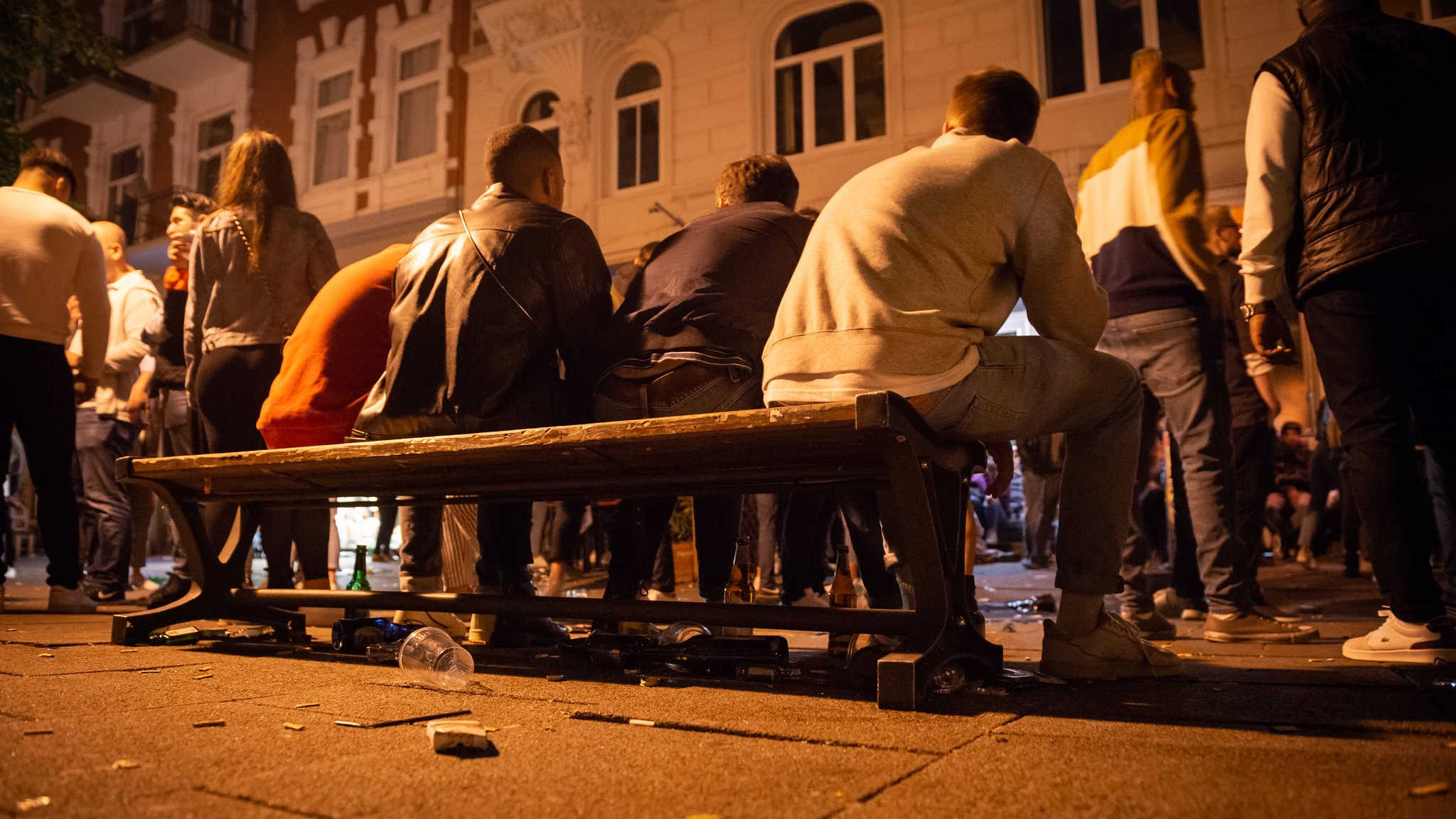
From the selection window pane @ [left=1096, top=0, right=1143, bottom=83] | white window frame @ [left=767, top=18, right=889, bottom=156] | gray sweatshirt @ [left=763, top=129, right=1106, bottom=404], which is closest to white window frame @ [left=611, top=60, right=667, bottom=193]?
white window frame @ [left=767, top=18, right=889, bottom=156]

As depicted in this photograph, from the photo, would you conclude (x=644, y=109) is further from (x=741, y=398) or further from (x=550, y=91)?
(x=741, y=398)

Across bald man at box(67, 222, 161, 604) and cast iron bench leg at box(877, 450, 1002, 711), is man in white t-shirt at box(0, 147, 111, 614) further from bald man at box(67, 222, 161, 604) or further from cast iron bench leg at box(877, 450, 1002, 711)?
cast iron bench leg at box(877, 450, 1002, 711)

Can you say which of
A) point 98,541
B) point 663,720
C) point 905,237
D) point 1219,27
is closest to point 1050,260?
point 905,237

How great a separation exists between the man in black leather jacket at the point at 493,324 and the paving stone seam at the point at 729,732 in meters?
1.39

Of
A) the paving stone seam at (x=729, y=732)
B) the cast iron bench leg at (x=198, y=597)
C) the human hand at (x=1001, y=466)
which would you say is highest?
the human hand at (x=1001, y=466)

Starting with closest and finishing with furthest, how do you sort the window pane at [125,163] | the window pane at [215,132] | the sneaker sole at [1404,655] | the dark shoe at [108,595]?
the sneaker sole at [1404,655] < the dark shoe at [108,595] < the window pane at [215,132] < the window pane at [125,163]

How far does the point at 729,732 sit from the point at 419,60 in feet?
60.6

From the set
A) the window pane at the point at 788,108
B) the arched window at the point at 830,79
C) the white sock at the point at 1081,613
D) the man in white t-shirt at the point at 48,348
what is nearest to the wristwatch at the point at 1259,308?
the white sock at the point at 1081,613

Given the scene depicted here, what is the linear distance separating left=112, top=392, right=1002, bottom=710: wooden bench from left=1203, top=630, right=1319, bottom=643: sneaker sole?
1.49 metres

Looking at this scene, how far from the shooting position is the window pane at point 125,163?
21.9 meters

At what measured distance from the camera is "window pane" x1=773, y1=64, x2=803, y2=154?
14.7m

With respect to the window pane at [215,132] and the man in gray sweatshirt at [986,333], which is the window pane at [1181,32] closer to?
the man in gray sweatshirt at [986,333]

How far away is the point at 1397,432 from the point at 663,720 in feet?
7.28

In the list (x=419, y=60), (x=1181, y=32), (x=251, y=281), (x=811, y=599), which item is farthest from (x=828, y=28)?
(x=251, y=281)
